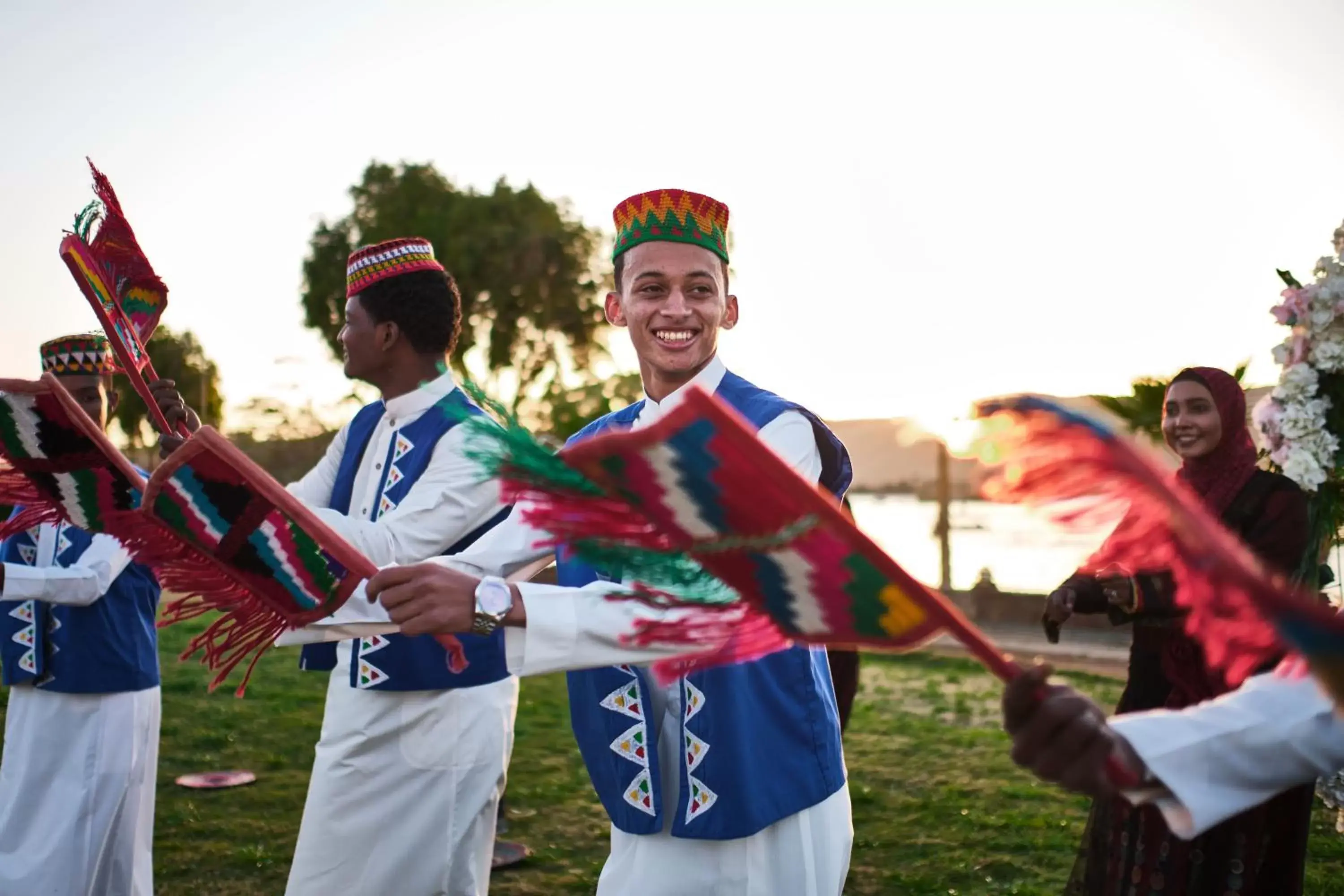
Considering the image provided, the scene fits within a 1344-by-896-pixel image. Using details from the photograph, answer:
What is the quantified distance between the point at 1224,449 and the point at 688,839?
2.78 m

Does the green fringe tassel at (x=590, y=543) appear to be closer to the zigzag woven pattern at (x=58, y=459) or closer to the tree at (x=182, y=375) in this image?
the zigzag woven pattern at (x=58, y=459)

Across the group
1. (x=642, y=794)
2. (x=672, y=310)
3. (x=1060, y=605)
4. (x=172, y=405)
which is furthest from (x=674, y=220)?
(x=1060, y=605)

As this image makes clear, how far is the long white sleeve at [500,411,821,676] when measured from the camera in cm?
213

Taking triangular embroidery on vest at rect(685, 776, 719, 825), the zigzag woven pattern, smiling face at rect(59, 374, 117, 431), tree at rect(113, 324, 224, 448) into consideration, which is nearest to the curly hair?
the zigzag woven pattern

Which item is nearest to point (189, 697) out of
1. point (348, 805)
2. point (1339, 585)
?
point (348, 805)

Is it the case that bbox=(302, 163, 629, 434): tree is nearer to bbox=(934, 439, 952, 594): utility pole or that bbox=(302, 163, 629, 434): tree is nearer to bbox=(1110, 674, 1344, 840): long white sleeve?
bbox=(934, 439, 952, 594): utility pole

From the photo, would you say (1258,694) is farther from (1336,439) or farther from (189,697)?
(189,697)

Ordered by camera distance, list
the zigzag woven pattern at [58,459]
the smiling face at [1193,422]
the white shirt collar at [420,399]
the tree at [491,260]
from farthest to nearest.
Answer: the tree at [491,260]
the smiling face at [1193,422]
the white shirt collar at [420,399]
the zigzag woven pattern at [58,459]

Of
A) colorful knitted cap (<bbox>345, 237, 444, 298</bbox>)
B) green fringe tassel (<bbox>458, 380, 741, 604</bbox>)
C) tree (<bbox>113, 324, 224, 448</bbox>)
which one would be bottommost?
green fringe tassel (<bbox>458, 380, 741, 604</bbox>)

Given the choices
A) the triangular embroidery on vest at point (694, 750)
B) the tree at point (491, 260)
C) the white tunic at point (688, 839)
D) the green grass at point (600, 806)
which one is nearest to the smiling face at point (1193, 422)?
the green grass at point (600, 806)

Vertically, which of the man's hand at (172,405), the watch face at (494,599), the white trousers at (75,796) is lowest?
the white trousers at (75,796)

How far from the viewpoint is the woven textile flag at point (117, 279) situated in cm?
322

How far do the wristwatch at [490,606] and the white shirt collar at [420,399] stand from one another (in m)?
1.57

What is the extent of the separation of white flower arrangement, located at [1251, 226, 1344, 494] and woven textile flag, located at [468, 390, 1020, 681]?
3.50m
